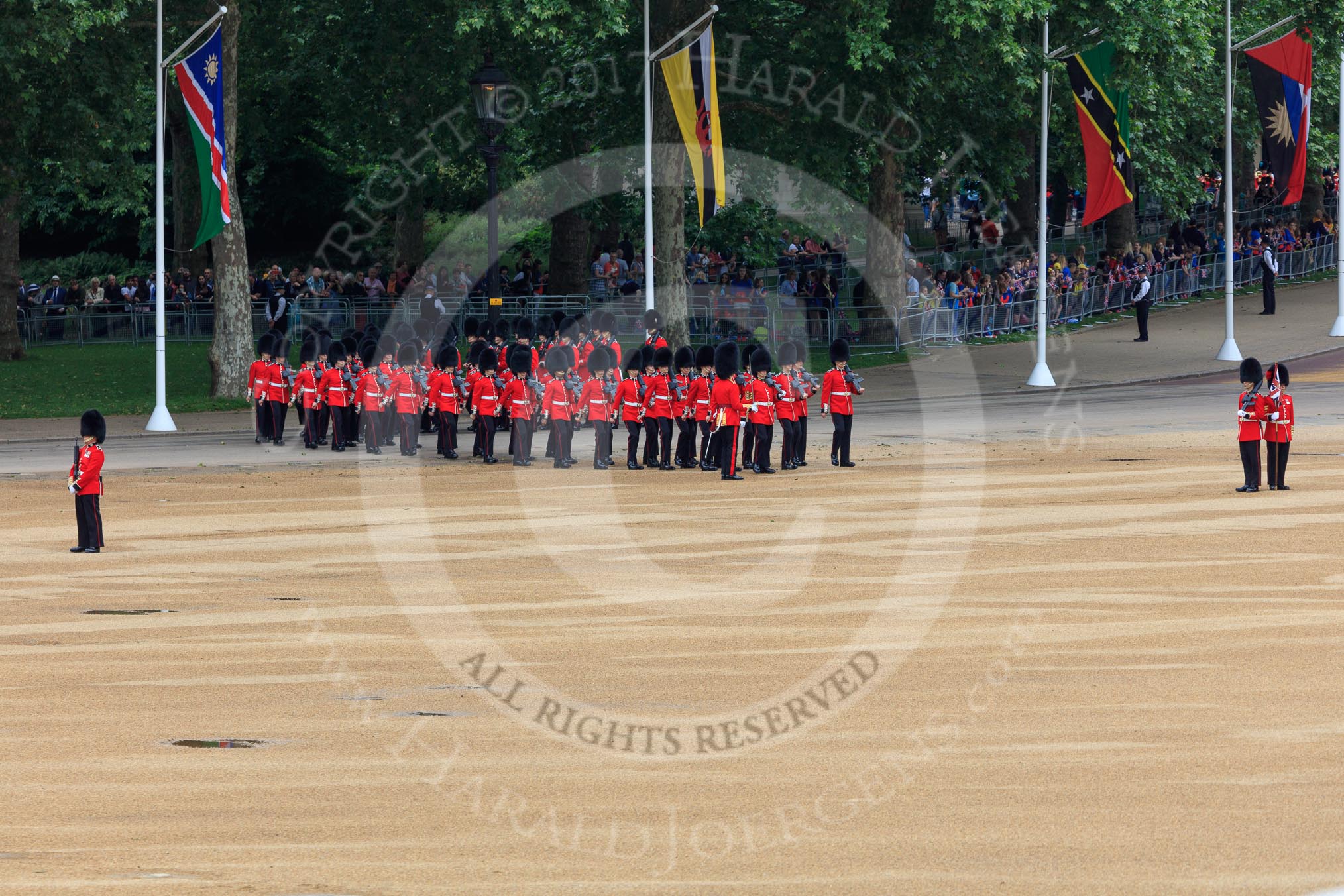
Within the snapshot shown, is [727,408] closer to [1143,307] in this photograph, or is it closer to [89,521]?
[89,521]

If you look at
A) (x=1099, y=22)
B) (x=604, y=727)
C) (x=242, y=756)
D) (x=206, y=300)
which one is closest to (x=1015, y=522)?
(x=604, y=727)

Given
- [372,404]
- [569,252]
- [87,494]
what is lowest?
[87,494]

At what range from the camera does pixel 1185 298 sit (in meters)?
42.8

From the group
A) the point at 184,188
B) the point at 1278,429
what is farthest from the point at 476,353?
the point at 184,188

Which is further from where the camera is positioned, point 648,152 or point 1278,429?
point 648,152

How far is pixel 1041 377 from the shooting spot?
3114cm

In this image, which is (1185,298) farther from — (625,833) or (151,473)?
(625,833)

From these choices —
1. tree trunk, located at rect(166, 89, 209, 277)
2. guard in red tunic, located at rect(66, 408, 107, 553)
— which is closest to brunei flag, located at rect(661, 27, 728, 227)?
guard in red tunic, located at rect(66, 408, 107, 553)

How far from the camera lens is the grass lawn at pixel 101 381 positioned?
29406 mm

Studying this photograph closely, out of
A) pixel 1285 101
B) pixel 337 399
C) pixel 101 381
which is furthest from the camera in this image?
pixel 1285 101

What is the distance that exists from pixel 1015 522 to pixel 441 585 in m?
5.57

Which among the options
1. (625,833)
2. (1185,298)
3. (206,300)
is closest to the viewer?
(625,833)

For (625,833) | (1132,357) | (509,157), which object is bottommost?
(625,833)

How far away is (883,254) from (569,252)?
635 centimetres
